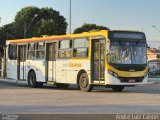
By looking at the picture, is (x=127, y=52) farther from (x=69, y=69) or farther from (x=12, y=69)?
(x=12, y=69)

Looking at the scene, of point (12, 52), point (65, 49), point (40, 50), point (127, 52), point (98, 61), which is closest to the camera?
point (127, 52)

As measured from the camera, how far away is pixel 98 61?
78.9ft

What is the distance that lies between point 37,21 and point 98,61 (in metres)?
67.0

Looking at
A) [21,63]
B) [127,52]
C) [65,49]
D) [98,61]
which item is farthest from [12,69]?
[127,52]

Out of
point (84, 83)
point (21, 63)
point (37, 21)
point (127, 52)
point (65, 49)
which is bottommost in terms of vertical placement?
point (84, 83)

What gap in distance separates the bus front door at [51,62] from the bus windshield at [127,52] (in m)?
4.96

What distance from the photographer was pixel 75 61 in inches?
1001

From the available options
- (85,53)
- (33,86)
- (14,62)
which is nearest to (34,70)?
(33,86)

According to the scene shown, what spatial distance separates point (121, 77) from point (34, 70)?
765cm

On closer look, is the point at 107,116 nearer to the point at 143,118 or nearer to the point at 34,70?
the point at 143,118

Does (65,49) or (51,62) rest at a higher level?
(65,49)

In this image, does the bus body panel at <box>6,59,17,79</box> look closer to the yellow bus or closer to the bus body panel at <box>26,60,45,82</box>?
the bus body panel at <box>26,60,45,82</box>

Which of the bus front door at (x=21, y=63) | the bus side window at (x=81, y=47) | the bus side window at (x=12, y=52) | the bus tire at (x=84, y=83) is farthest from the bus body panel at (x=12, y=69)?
the bus tire at (x=84, y=83)

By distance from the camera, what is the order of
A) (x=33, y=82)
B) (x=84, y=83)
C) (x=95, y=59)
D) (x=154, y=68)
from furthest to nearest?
(x=154, y=68)
(x=33, y=82)
(x=84, y=83)
(x=95, y=59)
